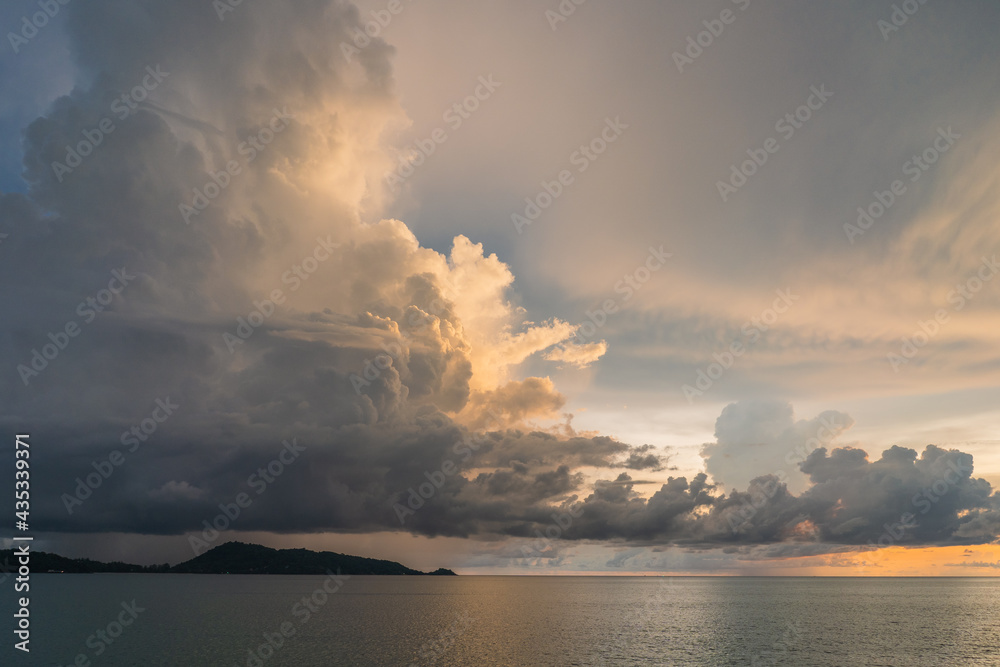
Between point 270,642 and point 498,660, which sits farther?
point 270,642

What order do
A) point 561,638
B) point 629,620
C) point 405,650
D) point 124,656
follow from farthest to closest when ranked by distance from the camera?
point 629,620
point 561,638
point 405,650
point 124,656

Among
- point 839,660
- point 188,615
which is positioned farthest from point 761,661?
point 188,615

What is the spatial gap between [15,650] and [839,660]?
143 metres

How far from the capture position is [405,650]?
329 ft

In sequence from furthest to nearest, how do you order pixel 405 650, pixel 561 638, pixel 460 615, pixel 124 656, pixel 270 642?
pixel 460 615 → pixel 561 638 → pixel 270 642 → pixel 405 650 → pixel 124 656

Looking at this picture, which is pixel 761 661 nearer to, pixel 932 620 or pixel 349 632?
pixel 349 632

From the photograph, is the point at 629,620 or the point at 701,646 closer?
the point at 701,646

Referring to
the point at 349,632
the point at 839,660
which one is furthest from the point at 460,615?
the point at 839,660

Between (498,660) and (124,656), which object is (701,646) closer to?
(498,660)

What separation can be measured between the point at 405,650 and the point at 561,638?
127 ft

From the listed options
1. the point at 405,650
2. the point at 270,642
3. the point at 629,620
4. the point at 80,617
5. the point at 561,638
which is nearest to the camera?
the point at 405,650

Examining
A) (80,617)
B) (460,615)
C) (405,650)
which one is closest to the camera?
(405,650)

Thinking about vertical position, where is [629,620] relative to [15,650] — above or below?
below

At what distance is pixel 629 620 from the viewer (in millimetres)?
165500
